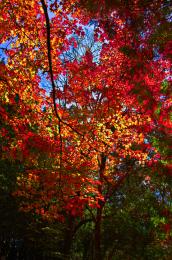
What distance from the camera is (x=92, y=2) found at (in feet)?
20.4

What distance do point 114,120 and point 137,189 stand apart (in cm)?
569

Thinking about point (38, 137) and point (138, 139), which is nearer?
point (38, 137)

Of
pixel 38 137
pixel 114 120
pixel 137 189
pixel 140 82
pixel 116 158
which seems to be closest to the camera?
pixel 140 82

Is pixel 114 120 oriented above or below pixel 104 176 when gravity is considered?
above

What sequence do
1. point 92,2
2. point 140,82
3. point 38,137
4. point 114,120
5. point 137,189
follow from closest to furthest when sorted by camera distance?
1. point 92,2
2. point 140,82
3. point 38,137
4. point 114,120
5. point 137,189

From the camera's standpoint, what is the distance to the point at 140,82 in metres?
8.12

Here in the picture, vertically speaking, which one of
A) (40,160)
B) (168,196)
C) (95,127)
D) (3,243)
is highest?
(95,127)

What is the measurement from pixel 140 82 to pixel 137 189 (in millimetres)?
11517

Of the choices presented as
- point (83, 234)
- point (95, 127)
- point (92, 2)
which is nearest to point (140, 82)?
point (92, 2)

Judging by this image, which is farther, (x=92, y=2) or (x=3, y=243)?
(x=3, y=243)

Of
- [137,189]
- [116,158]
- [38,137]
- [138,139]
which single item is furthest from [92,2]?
[137,189]

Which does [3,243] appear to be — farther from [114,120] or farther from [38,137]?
[114,120]

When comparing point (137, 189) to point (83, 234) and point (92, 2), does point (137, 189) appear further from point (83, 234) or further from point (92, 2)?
point (92, 2)

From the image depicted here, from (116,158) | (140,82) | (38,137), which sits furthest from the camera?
(116,158)
